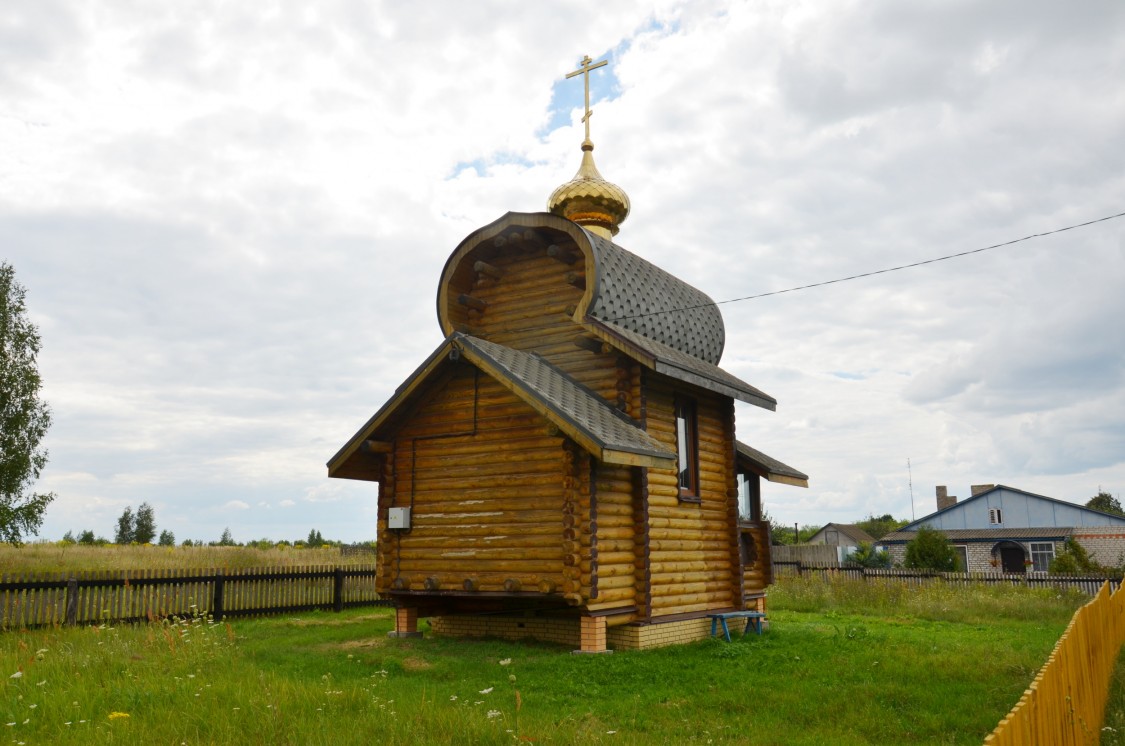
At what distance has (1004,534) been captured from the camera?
43.3 m

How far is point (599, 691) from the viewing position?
926 centimetres

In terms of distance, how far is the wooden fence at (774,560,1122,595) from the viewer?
2170 centimetres

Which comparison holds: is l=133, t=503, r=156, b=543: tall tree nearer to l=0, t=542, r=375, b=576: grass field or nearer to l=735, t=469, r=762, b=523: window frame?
l=0, t=542, r=375, b=576: grass field

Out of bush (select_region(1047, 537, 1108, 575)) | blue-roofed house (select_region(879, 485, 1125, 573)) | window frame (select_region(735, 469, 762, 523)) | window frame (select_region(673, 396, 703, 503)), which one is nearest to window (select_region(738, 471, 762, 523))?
window frame (select_region(735, 469, 762, 523))

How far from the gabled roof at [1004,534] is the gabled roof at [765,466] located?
28.0 m

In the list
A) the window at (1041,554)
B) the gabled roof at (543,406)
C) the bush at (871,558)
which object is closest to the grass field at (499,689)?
the gabled roof at (543,406)

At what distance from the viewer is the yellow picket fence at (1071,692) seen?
4.02m

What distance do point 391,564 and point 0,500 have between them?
1968cm

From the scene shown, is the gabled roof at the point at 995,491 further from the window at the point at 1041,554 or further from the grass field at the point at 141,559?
the grass field at the point at 141,559

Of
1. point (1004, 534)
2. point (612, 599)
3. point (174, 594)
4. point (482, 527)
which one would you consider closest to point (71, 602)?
point (174, 594)

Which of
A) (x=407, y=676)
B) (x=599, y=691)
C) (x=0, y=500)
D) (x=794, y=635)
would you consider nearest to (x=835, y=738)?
(x=599, y=691)

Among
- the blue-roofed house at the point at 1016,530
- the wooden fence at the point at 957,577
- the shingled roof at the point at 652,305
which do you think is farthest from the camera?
the blue-roofed house at the point at 1016,530

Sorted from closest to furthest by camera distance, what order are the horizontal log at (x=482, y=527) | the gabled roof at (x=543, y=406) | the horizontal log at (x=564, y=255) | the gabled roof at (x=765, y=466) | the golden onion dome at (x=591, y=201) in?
1. the gabled roof at (x=543, y=406)
2. the horizontal log at (x=482, y=527)
3. the horizontal log at (x=564, y=255)
4. the gabled roof at (x=765, y=466)
5. the golden onion dome at (x=591, y=201)

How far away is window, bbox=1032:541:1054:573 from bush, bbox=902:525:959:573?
39.4 feet
